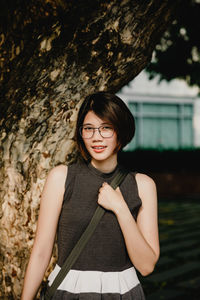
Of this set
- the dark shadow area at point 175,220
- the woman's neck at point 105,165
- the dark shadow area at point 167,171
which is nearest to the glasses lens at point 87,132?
the woman's neck at point 105,165

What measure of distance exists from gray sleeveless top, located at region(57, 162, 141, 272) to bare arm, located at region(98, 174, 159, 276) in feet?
0.15

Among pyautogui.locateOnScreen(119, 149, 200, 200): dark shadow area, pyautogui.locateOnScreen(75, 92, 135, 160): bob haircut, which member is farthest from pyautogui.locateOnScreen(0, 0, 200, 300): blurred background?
pyautogui.locateOnScreen(119, 149, 200, 200): dark shadow area

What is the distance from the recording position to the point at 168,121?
24.1 metres

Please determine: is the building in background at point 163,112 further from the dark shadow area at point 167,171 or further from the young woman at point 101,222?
the young woman at point 101,222

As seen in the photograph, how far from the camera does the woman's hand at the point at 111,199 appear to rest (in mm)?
2145

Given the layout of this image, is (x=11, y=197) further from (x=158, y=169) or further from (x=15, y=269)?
(x=158, y=169)

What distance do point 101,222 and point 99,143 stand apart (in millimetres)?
417

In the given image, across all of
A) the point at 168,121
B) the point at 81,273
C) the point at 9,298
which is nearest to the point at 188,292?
the point at 9,298

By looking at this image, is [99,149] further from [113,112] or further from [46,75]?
[46,75]

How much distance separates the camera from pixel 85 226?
2.19 meters

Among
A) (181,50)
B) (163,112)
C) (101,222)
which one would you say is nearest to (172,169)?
(181,50)

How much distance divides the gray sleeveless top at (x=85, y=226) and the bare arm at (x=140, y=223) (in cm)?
5

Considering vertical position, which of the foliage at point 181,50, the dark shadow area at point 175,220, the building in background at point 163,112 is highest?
the building in background at point 163,112

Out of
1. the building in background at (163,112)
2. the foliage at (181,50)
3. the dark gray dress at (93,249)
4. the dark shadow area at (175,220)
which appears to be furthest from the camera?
the building in background at (163,112)
